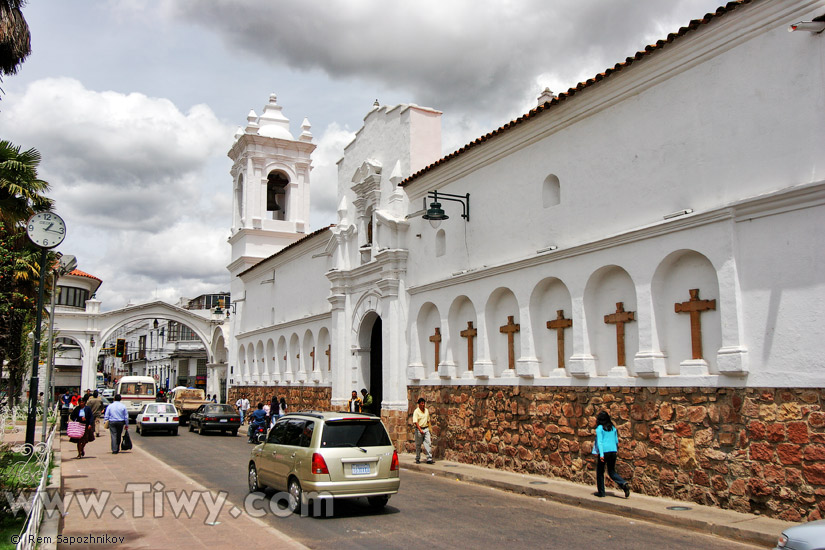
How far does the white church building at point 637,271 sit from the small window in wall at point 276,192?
55.3ft

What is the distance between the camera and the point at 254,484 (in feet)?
42.8

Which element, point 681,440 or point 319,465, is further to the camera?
point 681,440

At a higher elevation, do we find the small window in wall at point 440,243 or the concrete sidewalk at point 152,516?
the small window in wall at point 440,243

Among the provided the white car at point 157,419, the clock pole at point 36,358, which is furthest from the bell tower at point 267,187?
the clock pole at point 36,358

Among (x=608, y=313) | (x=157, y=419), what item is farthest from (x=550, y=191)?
(x=157, y=419)

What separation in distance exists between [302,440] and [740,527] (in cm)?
641

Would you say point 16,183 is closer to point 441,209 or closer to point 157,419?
point 441,209

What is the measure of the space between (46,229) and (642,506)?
1179cm

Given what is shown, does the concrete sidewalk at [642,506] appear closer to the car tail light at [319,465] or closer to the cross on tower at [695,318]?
the cross on tower at [695,318]

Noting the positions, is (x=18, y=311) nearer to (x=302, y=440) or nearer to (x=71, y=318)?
(x=302, y=440)

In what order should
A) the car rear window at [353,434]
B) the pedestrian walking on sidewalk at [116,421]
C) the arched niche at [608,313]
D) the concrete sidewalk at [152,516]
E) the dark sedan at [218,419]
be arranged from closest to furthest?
the concrete sidewalk at [152,516], the car rear window at [353,434], the arched niche at [608,313], the pedestrian walking on sidewalk at [116,421], the dark sedan at [218,419]

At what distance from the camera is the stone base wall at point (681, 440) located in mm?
9750

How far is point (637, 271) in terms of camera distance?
12.6 metres

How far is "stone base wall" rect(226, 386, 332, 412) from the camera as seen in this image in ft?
86.0
